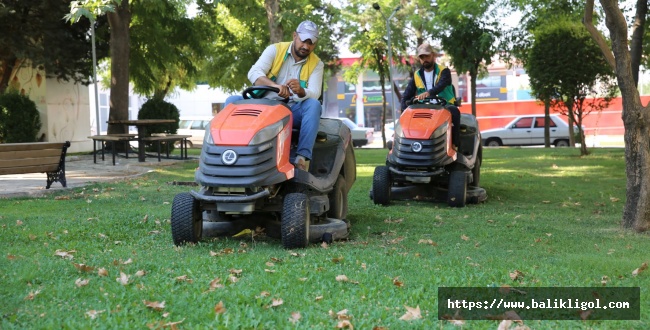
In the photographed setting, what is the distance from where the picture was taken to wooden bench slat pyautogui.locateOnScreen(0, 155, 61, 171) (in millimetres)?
12750

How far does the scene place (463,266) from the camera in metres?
6.60

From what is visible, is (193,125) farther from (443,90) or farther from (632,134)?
(632,134)

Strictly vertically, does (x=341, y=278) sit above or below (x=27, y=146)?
below

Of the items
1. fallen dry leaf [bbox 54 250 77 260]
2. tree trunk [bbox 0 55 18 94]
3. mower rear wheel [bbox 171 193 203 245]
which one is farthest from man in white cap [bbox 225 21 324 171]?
tree trunk [bbox 0 55 18 94]

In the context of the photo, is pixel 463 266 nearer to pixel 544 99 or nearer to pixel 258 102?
pixel 258 102

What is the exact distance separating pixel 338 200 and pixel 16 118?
1891cm

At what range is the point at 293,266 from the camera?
6480mm

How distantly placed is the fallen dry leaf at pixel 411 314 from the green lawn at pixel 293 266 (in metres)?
0.03

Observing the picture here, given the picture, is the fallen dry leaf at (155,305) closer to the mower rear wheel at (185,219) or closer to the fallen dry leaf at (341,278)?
the fallen dry leaf at (341,278)

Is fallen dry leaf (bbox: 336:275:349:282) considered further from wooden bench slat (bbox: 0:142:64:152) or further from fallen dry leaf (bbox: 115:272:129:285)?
wooden bench slat (bbox: 0:142:64:152)

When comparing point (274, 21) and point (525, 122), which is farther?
point (525, 122)

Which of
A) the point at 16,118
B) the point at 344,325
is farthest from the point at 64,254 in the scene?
the point at 16,118

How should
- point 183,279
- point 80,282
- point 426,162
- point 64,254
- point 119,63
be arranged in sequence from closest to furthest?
point 80,282
point 183,279
point 64,254
point 426,162
point 119,63

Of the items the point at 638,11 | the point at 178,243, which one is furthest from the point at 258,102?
the point at 638,11
